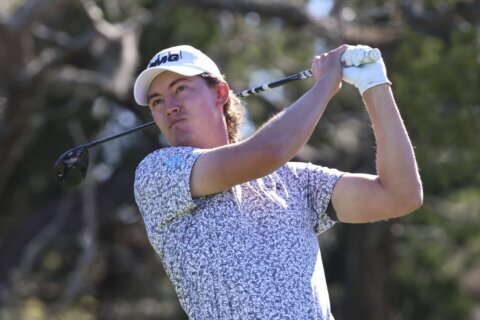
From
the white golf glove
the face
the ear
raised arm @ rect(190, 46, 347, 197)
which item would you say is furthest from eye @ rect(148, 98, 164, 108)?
the white golf glove

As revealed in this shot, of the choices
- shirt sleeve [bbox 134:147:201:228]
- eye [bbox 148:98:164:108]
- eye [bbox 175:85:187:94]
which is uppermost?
eye [bbox 175:85:187:94]

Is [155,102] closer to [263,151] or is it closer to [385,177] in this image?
[263,151]

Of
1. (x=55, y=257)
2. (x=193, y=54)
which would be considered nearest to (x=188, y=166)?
(x=193, y=54)

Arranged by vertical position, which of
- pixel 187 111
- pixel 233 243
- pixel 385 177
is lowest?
pixel 233 243

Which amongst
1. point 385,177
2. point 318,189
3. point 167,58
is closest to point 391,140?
point 385,177

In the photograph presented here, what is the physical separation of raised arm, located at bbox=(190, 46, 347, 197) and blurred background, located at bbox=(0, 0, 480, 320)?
16.6ft

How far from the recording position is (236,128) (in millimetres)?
3186

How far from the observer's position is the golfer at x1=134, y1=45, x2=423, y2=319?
2734 millimetres

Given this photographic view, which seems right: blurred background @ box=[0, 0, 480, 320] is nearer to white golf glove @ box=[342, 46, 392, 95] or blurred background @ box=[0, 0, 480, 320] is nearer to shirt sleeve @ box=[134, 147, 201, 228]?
white golf glove @ box=[342, 46, 392, 95]

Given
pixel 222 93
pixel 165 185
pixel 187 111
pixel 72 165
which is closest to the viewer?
pixel 165 185

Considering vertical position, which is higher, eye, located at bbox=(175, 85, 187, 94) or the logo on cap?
the logo on cap

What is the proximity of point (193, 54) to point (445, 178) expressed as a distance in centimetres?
545

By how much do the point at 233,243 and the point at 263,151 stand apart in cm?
23

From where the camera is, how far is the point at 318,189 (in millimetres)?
3037
